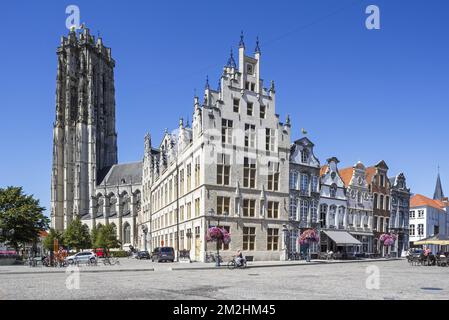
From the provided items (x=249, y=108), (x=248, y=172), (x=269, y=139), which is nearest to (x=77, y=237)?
(x=248, y=172)

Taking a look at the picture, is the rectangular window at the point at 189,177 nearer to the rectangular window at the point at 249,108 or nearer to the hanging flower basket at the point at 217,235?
the rectangular window at the point at 249,108

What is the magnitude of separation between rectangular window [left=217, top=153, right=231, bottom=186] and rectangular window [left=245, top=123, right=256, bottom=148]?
313 centimetres

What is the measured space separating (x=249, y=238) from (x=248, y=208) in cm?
300

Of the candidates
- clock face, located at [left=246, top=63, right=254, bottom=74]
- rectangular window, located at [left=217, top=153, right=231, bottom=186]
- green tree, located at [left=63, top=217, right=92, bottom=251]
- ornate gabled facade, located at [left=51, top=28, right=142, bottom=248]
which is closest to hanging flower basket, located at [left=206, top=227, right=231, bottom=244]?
rectangular window, located at [left=217, top=153, right=231, bottom=186]

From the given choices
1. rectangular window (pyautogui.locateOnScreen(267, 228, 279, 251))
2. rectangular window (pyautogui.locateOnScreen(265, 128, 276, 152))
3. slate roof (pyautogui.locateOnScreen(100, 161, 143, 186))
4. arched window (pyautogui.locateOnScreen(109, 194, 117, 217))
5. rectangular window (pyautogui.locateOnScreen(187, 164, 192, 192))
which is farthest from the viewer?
slate roof (pyautogui.locateOnScreen(100, 161, 143, 186))

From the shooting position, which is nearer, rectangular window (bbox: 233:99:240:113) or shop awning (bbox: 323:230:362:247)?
rectangular window (bbox: 233:99:240:113)

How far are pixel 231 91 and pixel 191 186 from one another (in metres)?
10.9

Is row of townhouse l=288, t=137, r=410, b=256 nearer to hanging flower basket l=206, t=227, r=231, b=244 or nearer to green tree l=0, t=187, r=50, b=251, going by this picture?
hanging flower basket l=206, t=227, r=231, b=244

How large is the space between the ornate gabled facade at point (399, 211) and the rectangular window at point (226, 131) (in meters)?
31.6

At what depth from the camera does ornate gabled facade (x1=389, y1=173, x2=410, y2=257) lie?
68125mm

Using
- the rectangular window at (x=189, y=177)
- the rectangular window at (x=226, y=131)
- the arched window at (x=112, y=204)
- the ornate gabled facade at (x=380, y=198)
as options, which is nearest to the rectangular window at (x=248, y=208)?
the rectangular window at (x=226, y=131)

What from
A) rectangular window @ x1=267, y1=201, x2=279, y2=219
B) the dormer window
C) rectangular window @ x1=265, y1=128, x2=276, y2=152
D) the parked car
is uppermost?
rectangular window @ x1=265, y1=128, x2=276, y2=152

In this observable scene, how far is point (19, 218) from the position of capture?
177 ft
